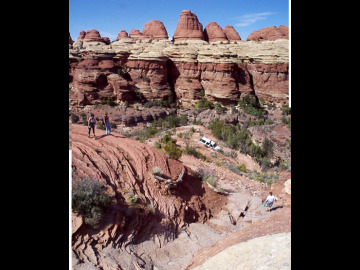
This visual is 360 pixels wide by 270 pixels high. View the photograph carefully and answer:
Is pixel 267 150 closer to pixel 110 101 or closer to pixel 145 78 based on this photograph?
pixel 110 101

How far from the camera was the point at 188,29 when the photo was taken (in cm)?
3472

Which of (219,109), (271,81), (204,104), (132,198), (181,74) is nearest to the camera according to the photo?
(132,198)

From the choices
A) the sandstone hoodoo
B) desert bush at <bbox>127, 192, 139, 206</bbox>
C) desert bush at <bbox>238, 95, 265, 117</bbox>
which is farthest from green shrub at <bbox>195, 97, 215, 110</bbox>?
desert bush at <bbox>127, 192, 139, 206</bbox>

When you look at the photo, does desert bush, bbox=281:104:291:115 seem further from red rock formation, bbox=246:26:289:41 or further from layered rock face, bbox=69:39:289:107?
red rock formation, bbox=246:26:289:41

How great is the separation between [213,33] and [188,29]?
185 inches

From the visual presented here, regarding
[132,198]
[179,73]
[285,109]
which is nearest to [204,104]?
[179,73]

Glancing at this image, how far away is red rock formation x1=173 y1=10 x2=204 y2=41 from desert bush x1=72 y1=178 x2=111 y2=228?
31941 mm

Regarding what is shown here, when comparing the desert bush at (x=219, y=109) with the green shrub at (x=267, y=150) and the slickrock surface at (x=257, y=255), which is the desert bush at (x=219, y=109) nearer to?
the green shrub at (x=267, y=150)

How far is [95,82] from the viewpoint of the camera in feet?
79.5

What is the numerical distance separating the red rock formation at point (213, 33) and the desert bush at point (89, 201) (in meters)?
35.7
